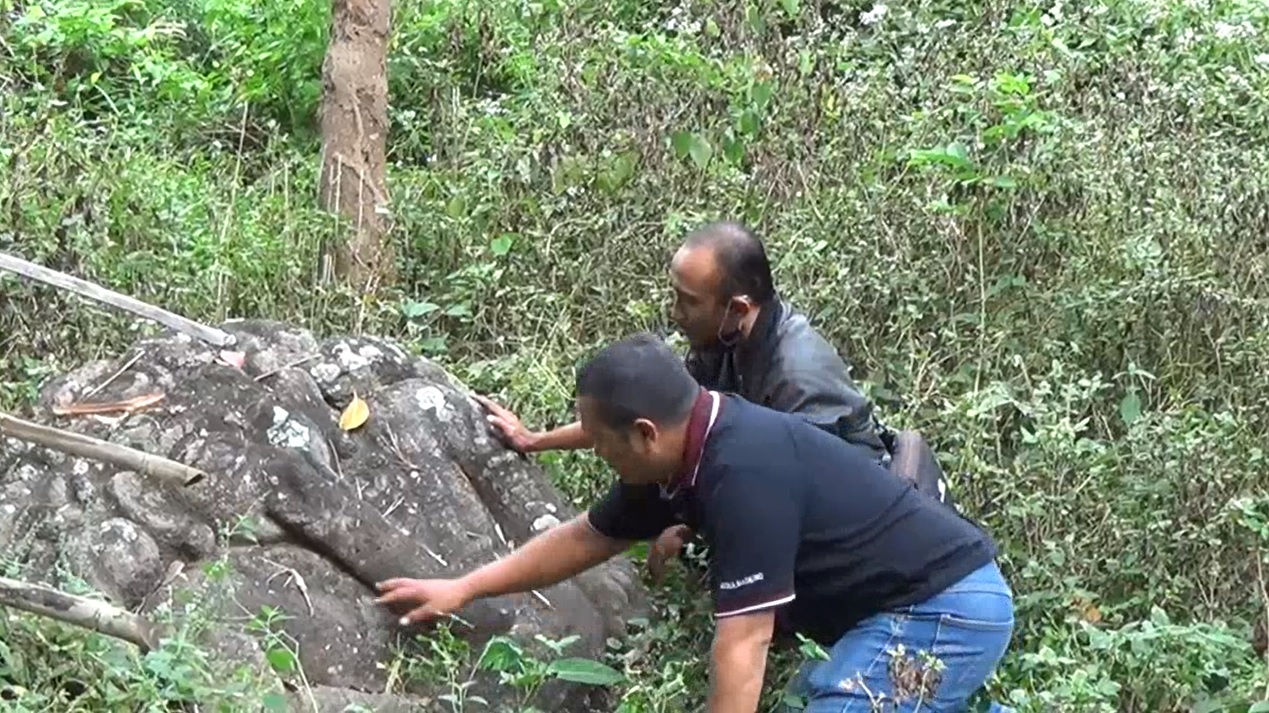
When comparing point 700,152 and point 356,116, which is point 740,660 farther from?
point 356,116

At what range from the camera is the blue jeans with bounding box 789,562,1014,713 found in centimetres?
363

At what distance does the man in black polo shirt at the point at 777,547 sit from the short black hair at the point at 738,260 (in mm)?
755

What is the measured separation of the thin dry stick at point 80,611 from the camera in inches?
129

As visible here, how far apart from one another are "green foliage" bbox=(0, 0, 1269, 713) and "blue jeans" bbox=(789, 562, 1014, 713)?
0.25 meters

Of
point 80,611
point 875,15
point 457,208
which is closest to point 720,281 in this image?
point 80,611

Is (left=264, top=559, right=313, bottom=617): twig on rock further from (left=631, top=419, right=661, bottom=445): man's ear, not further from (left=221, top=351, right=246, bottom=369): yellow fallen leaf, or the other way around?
(left=631, top=419, right=661, bottom=445): man's ear

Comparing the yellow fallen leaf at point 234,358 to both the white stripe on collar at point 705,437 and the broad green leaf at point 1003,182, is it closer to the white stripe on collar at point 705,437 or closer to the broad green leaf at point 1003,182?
the white stripe on collar at point 705,437

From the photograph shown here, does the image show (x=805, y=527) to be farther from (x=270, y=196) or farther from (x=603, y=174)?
(x=270, y=196)

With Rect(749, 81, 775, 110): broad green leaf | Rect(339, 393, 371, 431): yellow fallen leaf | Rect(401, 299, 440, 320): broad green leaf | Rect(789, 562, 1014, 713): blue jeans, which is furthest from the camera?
Rect(749, 81, 775, 110): broad green leaf

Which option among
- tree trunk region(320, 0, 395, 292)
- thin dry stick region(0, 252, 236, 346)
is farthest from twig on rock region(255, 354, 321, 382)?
tree trunk region(320, 0, 395, 292)

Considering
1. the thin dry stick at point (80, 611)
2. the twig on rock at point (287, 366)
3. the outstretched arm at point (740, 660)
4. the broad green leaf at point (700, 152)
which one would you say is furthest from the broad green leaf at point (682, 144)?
the thin dry stick at point (80, 611)

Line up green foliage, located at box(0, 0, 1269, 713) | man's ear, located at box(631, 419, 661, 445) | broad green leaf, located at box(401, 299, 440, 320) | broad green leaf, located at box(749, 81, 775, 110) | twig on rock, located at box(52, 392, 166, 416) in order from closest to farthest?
man's ear, located at box(631, 419, 661, 445)
twig on rock, located at box(52, 392, 166, 416)
green foliage, located at box(0, 0, 1269, 713)
broad green leaf, located at box(401, 299, 440, 320)
broad green leaf, located at box(749, 81, 775, 110)

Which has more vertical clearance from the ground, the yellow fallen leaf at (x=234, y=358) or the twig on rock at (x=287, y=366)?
the yellow fallen leaf at (x=234, y=358)

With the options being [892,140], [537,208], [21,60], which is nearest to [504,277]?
[537,208]
